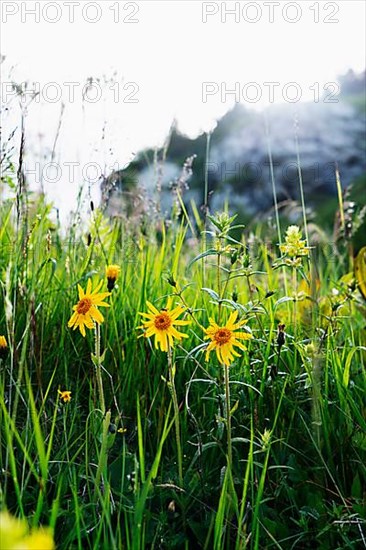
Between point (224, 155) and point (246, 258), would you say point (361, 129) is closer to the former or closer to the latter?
point (224, 155)

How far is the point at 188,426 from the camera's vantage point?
1749 mm

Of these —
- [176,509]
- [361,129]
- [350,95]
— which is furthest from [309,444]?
[350,95]

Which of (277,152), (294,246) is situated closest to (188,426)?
(294,246)

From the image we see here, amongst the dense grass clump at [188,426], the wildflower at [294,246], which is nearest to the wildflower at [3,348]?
the dense grass clump at [188,426]

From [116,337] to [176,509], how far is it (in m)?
0.54

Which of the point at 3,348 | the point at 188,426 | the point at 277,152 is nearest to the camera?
the point at 3,348

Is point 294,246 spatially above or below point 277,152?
below

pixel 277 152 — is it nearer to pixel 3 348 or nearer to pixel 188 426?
pixel 188 426

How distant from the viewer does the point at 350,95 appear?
738 inches

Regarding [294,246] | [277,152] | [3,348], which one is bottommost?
[3,348]

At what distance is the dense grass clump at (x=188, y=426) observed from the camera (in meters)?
1.36

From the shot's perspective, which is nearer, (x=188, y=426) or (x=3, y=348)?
(x=3, y=348)

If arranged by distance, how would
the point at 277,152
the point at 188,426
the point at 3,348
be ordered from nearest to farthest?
the point at 3,348
the point at 188,426
the point at 277,152

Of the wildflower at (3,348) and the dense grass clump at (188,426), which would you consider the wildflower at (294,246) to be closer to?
the dense grass clump at (188,426)
